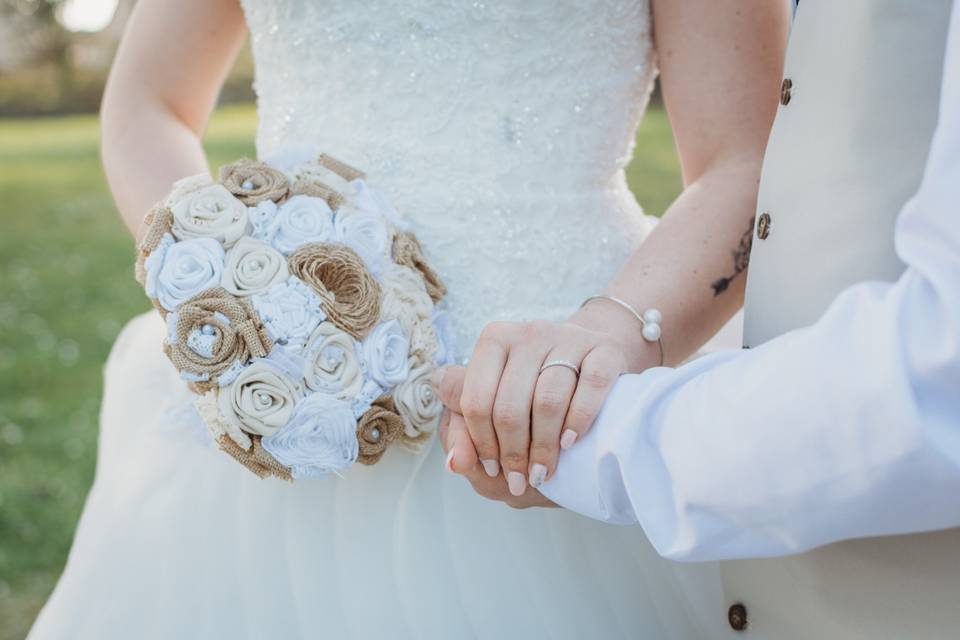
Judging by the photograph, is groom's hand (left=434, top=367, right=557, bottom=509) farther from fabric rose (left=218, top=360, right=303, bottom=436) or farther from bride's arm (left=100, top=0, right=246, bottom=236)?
bride's arm (left=100, top=0, right=246, bottom=236)

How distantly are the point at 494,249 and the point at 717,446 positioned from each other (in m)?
0.71

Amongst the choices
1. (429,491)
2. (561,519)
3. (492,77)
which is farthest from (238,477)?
(492,77)

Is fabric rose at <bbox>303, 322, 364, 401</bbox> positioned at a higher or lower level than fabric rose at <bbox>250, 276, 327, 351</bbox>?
lower

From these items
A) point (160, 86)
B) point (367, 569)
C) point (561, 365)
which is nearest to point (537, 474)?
point (561, 365)

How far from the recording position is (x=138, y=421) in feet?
5.86

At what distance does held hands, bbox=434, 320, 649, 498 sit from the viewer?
117 centimetres

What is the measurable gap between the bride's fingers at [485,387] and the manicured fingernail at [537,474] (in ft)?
0.18

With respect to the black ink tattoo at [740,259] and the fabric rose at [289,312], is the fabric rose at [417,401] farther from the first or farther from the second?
the black ink tattoo at [740,259]

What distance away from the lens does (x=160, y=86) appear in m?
1.85

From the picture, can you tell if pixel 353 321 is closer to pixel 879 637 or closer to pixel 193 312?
pixel 193 312

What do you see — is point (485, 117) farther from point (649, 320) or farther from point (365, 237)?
point (649, 320)

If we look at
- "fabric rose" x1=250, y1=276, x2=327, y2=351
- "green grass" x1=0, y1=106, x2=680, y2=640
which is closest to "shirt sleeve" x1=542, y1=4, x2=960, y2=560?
"fabric rose" x1=250, y1=276, x2=327, y2=351

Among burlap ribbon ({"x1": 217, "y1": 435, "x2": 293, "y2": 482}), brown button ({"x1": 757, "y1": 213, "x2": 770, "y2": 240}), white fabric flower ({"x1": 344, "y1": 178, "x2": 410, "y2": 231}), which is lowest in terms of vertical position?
burlap ribbon ({"x1": 217, "y1": 435, "x2": 293, "y2": 482})

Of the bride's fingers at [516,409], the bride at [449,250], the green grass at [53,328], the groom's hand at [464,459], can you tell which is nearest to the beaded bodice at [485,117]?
the bride at [449,250]
